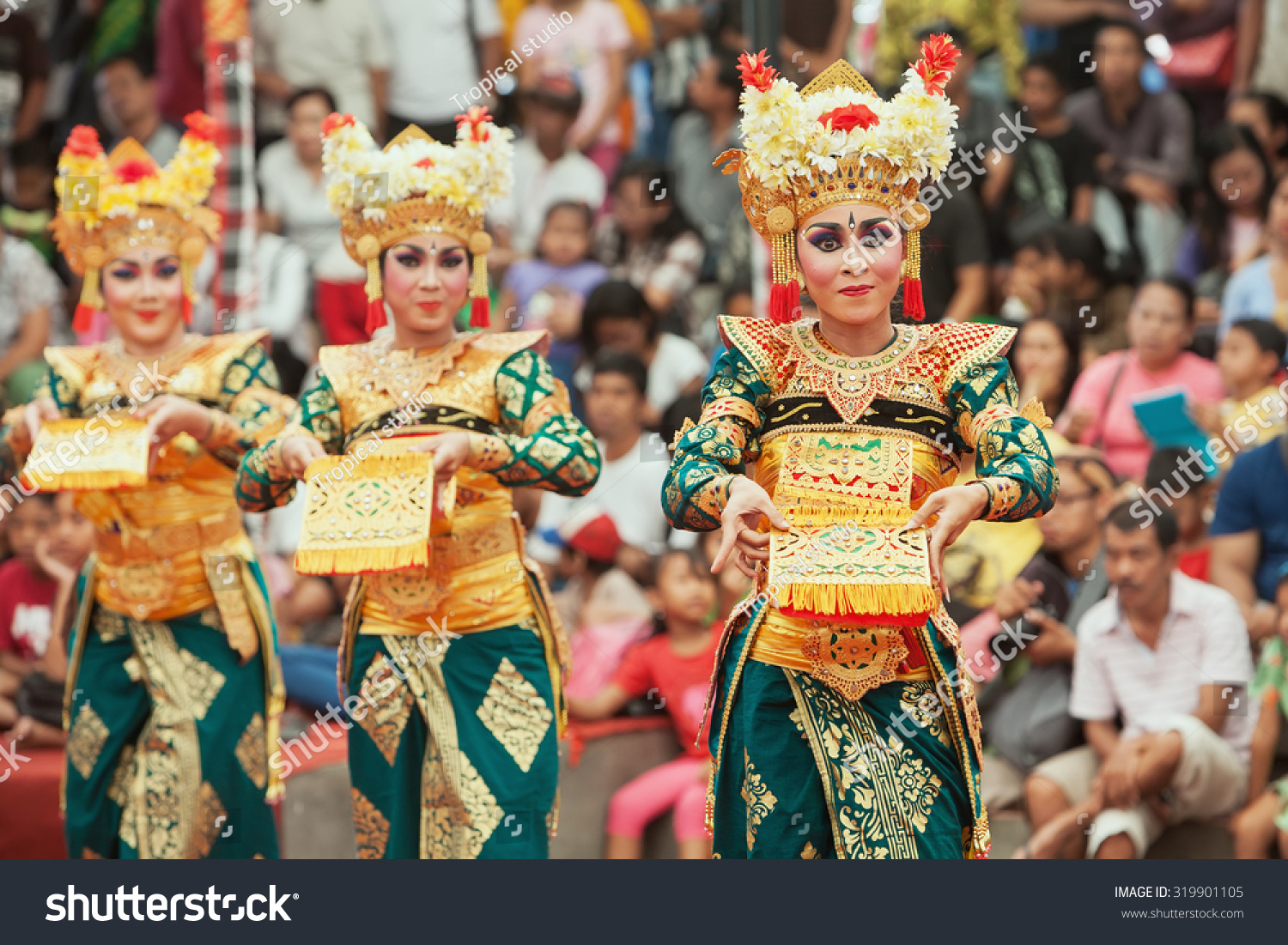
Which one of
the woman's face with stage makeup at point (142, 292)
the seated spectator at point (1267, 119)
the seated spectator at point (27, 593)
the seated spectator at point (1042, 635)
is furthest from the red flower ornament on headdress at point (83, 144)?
the seated spectator at point (1267, 119)

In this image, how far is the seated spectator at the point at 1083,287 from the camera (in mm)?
6805

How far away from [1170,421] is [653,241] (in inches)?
97.8

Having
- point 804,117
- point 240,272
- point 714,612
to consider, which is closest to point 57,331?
point 240,272

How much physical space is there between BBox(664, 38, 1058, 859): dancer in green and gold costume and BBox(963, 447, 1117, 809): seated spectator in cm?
196

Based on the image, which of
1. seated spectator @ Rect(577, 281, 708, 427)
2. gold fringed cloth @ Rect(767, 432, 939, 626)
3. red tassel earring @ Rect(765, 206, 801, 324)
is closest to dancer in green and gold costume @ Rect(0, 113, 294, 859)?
red tassel earring @ Rect(765, 206, 801, 324)

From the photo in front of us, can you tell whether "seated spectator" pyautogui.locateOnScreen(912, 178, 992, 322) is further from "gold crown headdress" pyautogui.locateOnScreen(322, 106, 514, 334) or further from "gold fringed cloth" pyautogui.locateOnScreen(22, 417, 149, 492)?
"gold fringed cloth" pyautogui.locateOnScreen(22, 417, 149, 492)

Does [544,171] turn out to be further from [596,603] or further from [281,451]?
[281,451]

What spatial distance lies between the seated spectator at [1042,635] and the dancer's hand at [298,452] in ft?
7.67

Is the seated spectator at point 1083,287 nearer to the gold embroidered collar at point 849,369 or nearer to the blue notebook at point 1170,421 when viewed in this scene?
the blue notebook at point 1170,421

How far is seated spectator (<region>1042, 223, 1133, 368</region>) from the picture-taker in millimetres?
6805

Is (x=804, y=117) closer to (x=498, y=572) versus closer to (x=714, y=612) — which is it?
(x=498, y=572)

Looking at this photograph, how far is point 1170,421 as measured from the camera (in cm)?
622

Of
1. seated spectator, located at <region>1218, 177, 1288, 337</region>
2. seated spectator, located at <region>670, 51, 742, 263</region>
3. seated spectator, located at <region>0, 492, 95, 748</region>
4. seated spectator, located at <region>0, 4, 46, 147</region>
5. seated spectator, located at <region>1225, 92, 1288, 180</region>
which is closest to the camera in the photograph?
seated spectator, located at <region>0, 492, 95, 748</region>

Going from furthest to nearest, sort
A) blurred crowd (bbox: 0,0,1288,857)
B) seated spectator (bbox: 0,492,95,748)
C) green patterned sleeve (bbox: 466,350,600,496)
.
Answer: seated spectator (bbox: 0,492,95,748) → blurred crowd (bbox: 0,0,1288,857) → green patterned sleeve (bbox: 466,350,600,496)
